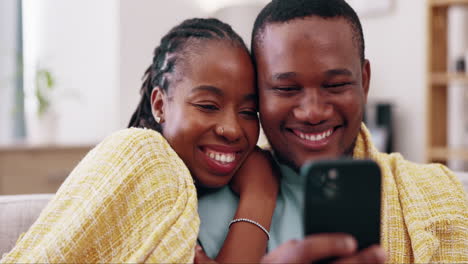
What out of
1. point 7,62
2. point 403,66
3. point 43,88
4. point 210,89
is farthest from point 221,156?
point 7,62

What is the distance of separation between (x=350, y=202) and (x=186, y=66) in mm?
379

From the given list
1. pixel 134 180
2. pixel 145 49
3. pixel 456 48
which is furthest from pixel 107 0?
pixel 134 180

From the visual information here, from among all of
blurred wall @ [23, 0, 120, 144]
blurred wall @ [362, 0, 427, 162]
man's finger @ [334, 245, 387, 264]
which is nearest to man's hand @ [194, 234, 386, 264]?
man's finger @ [334, 245, 387, 264]

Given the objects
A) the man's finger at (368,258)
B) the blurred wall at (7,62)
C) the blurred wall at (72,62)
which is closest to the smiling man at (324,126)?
the man's finger at (368,258)

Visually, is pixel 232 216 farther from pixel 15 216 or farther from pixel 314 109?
pixel 15 216

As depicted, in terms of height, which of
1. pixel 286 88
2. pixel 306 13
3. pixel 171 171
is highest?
pixel 306 13

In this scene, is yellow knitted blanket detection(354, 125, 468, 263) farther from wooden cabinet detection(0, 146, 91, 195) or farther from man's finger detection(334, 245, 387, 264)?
wooden cabinet detection(0, 146, 91, 195)

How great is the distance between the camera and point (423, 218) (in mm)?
801

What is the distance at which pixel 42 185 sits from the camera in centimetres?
244

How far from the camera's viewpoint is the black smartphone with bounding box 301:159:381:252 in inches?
21.5

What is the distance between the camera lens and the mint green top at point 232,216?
809 millimetres

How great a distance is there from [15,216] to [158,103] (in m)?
0.37

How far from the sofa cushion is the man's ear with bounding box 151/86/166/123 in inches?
13.0

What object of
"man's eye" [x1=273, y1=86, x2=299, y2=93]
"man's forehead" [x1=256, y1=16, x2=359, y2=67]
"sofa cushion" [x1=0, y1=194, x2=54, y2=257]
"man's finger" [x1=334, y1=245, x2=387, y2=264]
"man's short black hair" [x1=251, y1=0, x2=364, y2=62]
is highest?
"man's short black hair" [x1=251, y1=0, x2=364, y2=62]
